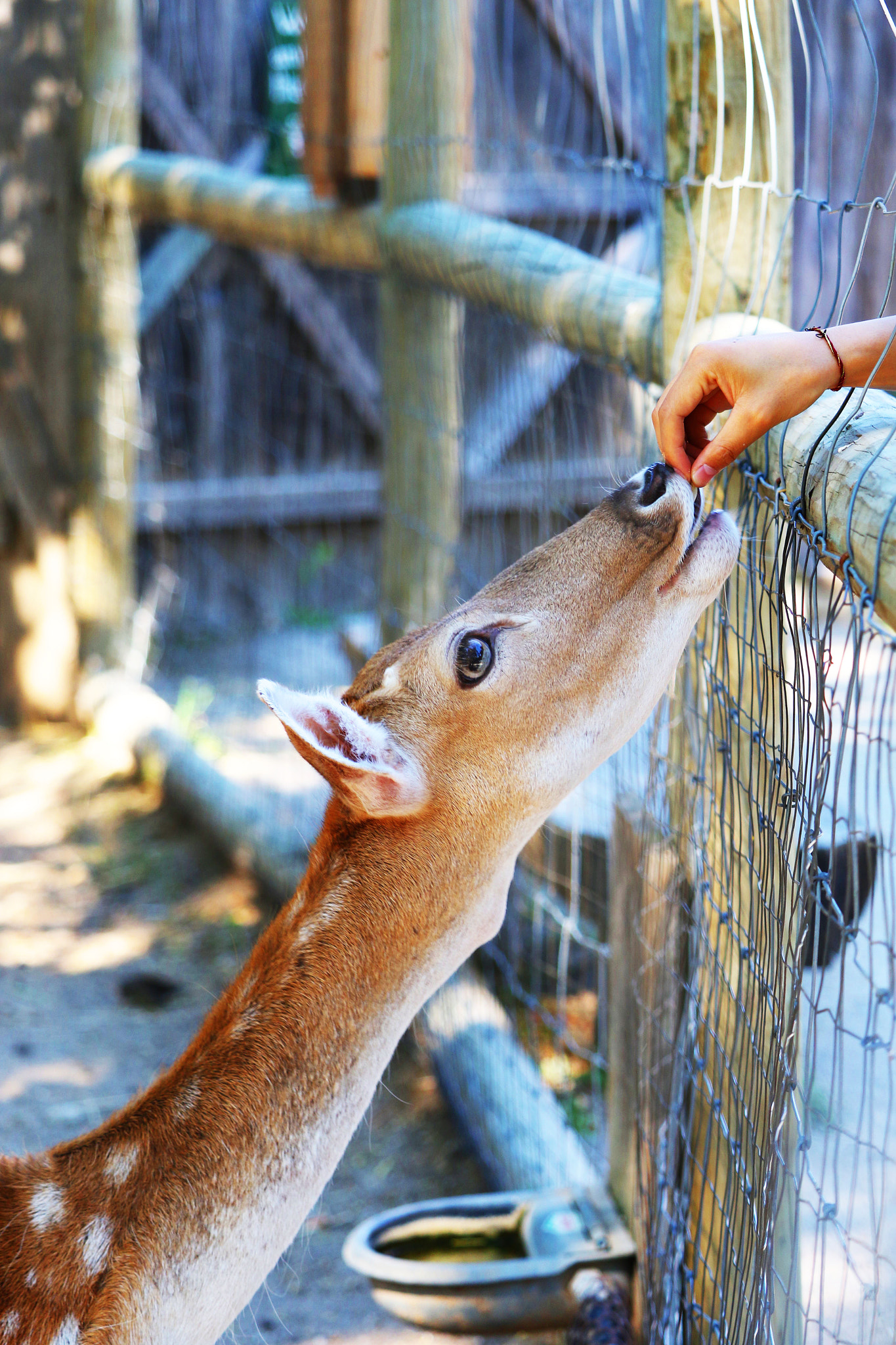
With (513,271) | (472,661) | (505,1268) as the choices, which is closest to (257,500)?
(513,271)

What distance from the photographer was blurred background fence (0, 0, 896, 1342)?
1.69 metres

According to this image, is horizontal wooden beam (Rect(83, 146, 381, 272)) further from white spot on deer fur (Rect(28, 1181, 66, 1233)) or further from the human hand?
white spot on deer fur (Rect(28, 1181, 66, 1233))

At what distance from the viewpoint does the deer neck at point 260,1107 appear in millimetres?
1772

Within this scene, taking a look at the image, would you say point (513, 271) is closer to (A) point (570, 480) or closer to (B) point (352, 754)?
(B) point (352, 754)

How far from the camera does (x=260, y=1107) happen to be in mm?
1852

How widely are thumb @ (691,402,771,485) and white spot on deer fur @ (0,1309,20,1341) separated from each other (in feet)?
4.47

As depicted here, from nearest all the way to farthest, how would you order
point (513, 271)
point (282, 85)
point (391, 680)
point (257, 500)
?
point (391, 680), point (513, 271), point (282, 85), point (257, 500)

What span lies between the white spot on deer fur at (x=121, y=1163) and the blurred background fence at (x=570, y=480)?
2.65 ft

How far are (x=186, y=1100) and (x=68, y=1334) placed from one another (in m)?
0.32

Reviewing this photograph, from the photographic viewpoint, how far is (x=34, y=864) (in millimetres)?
4922

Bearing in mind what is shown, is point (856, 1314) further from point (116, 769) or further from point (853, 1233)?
point (116, 769)

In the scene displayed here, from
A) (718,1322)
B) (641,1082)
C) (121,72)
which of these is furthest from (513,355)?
(718,1322)

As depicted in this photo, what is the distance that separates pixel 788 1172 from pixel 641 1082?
78 centimetres

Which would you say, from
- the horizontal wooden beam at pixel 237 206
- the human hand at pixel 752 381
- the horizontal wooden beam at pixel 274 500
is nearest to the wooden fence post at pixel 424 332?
the horizontal wooden beam at pixel 237 206
